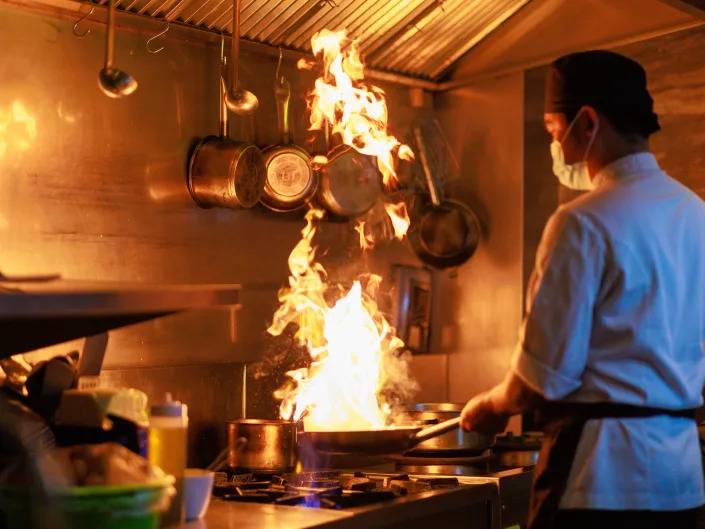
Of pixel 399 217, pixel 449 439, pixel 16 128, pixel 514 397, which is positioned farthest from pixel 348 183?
pixel 514 397

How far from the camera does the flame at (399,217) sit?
3.73 metres

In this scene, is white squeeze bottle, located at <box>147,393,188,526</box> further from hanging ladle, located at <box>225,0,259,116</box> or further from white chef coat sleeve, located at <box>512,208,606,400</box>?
hanging ladle, located at <box>225,0,259,116</box>

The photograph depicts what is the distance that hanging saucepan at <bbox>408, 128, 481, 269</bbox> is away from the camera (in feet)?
12.5

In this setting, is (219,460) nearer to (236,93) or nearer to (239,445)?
(239,445)

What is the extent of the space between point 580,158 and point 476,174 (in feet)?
6.02

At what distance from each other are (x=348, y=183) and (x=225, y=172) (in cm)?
58

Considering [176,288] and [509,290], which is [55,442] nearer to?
[176,288]

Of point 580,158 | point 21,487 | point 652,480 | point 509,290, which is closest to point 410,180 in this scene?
point 509,290

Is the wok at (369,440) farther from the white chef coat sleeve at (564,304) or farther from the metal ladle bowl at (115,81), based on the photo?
the metal ladle bowl at (115,81)

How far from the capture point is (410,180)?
3.80 m

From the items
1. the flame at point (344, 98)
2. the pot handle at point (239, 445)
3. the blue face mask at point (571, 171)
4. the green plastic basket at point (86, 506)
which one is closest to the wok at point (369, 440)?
the pot handle at point (239, 445)

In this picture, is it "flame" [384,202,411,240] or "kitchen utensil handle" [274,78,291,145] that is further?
"flame" [384,202,411,240]

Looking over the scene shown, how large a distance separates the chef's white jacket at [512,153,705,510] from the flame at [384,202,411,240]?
69.4 inches

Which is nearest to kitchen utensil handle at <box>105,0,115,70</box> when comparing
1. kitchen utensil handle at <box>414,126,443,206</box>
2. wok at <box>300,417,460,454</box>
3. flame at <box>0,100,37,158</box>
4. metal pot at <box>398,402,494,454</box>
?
flame at <box>0,100,37,158</box>
